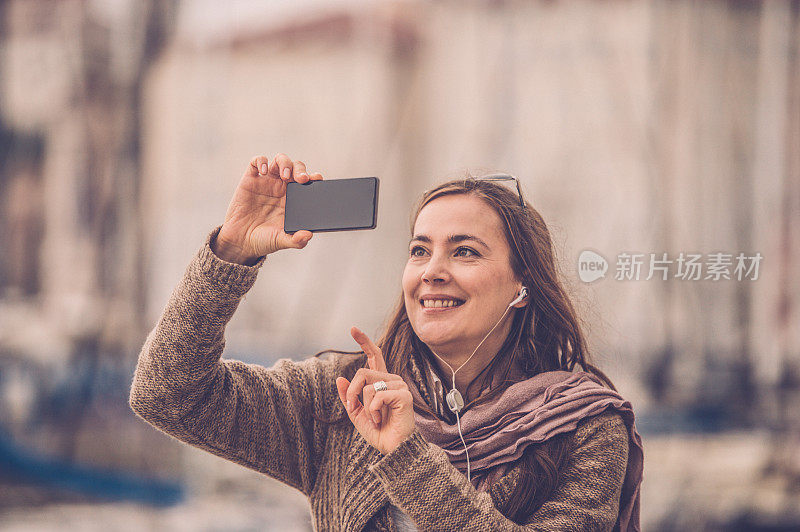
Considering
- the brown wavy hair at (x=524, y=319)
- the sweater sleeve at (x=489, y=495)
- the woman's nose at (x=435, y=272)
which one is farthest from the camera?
the brown wavy hair at (x=524, y=319)

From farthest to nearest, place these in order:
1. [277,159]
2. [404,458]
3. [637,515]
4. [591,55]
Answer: [591,55] < [637,515] < [277,159] < [404,458]

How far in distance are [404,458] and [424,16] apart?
258cm

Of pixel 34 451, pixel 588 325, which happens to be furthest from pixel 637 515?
pixel 34 451

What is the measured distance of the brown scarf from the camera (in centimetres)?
136

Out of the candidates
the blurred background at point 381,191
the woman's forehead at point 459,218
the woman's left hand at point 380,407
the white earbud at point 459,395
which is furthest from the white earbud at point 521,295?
the blurred background at point 381,191

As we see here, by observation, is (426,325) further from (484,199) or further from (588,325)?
(588,325)

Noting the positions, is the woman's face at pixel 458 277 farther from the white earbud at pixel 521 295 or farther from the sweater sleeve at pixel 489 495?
the sweater sleeve at pixel 489 495

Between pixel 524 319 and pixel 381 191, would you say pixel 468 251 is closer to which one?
pixel 524 319

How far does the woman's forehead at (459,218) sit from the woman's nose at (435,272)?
61 millimetres

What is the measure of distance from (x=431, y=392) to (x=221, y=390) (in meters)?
0.40

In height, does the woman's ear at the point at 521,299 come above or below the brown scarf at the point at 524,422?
above

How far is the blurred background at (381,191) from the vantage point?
3109mm

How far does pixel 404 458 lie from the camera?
3.88 feet

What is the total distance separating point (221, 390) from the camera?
4.40 ft
